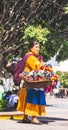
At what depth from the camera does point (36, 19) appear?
21.5 metres

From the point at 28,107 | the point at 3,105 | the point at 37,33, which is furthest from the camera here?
the point at 37,33

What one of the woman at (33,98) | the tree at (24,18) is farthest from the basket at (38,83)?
the tree at (24,18)

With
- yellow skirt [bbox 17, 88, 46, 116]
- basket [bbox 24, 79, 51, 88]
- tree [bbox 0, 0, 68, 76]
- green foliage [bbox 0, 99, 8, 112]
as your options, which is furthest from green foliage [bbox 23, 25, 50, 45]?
basket [bbox 24, 79, 51, 88]

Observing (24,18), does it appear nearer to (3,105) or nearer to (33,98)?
(3,105)

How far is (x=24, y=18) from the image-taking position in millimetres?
21859

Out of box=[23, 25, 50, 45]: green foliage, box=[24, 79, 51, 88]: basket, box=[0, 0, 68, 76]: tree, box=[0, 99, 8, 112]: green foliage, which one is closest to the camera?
box=[24, 79, 51, 88]: basket

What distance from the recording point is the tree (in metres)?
21.4

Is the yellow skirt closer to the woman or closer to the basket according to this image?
the woman

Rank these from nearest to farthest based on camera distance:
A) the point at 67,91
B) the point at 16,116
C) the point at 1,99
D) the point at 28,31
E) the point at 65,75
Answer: the point at 16,116, the point at 1,99, the point at 28,31, the point at 67,91, the point at 65,75

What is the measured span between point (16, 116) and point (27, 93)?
6.94 ft

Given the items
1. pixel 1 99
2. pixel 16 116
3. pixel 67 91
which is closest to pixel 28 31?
pixel 1 99

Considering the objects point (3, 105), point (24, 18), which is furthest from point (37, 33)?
point (3, 105)

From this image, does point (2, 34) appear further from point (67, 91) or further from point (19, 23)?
point (67, 91)

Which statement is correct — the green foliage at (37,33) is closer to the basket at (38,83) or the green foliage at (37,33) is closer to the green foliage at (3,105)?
the green foliage at (3,105)
